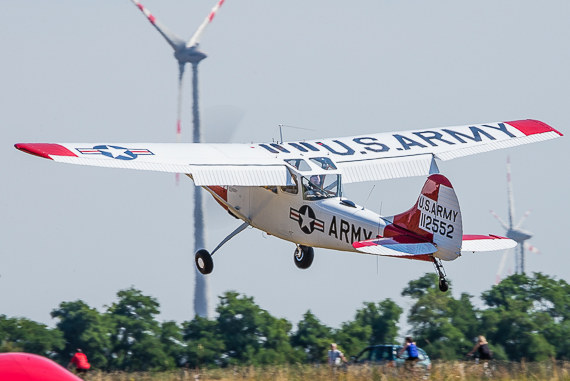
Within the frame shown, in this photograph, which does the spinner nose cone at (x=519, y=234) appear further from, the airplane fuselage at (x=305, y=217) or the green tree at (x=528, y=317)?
the airplane fuselage at (x=305, y=217)

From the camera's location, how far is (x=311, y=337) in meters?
42.8

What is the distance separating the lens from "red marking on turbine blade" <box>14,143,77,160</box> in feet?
65.4

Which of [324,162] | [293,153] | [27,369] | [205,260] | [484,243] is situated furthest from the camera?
[205,260]

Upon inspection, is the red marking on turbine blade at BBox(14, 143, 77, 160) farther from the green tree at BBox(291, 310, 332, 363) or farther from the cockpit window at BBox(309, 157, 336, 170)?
the green tree at BBox(291, 310, 332, 363)

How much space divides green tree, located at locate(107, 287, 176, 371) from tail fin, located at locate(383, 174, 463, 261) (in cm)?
2373

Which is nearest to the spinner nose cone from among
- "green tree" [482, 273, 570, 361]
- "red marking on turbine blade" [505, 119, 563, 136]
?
"green tree" [482, 273, 570, 361]

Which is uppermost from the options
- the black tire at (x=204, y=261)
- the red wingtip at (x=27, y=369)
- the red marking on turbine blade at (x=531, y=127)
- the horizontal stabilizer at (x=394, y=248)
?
the red marking on turbine blade at (x=531, y=127)

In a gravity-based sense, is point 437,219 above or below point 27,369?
above

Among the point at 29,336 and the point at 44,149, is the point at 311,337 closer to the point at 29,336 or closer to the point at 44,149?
the point at 29,336

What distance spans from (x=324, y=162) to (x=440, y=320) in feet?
75.4

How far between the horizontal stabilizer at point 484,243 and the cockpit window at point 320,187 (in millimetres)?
3208

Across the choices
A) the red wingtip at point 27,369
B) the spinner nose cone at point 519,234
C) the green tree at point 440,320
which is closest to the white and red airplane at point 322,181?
the red wingtip at point 27,369

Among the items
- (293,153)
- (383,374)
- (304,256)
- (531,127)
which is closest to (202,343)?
(531,127)

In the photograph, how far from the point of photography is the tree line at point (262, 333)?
42.4 meters
